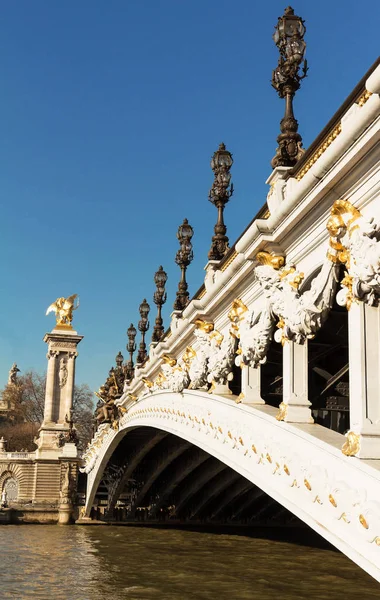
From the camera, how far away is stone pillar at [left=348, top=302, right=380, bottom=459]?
783cm

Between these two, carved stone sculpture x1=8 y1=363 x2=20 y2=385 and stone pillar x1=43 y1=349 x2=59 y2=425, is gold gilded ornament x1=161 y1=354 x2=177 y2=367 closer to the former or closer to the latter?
stone pillar x1=43 y1=349 x2=59 y2=425

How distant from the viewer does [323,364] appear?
1312 centimetres

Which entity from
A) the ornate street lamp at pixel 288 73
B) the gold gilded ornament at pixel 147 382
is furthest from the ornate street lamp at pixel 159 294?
the ornate street lamp at pixel 288 73

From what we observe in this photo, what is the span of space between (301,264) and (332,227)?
1.66 meters

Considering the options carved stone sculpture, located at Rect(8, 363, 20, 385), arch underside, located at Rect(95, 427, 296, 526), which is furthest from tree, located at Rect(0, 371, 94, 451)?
arch underside, located at Rect(95, 427, 296, 526)

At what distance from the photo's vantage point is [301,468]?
9594 millimetres

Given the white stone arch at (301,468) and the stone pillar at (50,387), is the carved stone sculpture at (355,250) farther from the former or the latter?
the stone pillar at (50,387)

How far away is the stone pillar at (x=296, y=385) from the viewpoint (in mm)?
10266

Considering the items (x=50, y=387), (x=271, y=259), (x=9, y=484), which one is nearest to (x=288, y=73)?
(x=271, y=259)

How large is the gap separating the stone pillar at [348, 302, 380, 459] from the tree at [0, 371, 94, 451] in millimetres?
75440

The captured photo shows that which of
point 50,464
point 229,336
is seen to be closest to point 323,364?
point 229,336

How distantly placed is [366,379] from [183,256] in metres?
12.8

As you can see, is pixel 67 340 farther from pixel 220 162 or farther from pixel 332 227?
pixel 332 227

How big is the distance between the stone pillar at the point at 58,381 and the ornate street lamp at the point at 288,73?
47.7 metres
